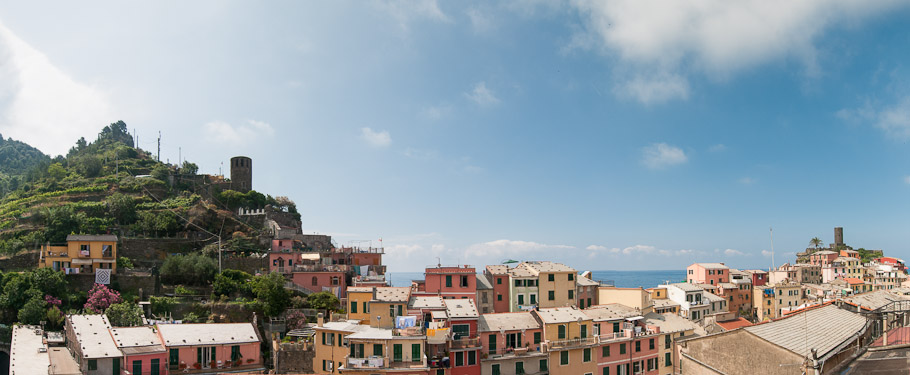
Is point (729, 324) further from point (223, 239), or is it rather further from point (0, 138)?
point (0, 138)

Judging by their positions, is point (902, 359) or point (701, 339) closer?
point (902, 359)

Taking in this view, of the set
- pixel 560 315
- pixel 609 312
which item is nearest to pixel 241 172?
pixel 560 315

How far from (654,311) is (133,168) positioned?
278 feet

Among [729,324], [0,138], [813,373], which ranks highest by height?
[0,138]

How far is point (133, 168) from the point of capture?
320ft

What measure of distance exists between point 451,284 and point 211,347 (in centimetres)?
2211

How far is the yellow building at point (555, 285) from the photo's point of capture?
2375 inches

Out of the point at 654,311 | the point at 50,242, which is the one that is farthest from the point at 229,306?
the point at 654,311

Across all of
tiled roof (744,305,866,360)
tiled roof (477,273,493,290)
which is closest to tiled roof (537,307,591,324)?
tiled roof (477,273,493,290)

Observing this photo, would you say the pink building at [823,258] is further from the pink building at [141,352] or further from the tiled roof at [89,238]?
the tiled roof at [89,238]

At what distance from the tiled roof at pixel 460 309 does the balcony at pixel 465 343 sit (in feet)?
6.55

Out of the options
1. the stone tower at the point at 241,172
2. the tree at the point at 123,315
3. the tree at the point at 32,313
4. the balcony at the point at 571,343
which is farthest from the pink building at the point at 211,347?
the stone tower at the point at 241,172

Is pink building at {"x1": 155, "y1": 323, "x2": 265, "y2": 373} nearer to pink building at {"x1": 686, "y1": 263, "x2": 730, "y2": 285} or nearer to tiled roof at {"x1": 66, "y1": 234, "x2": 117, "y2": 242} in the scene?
tiled roof at {"x1": 66, "y1": 234, "x2": 117, "y2": 242}

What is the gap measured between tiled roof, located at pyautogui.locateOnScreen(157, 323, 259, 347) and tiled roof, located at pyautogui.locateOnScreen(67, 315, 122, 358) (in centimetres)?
Answer: 358
